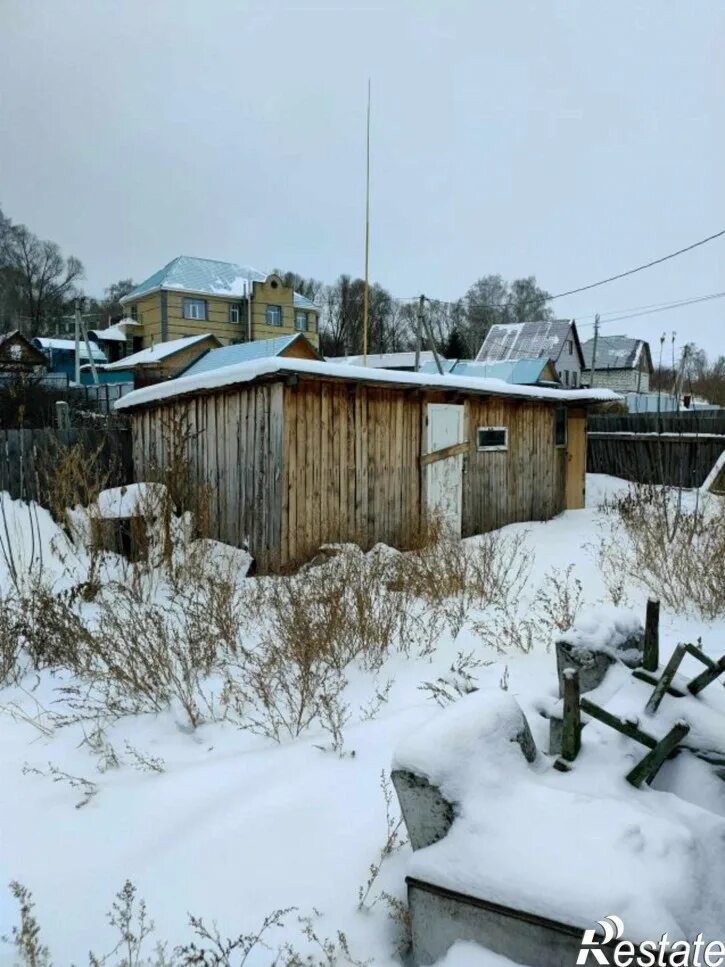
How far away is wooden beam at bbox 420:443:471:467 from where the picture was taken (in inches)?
312

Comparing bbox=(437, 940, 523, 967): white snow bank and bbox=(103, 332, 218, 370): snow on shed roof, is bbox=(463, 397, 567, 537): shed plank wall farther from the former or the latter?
bbox=(103, 332, 218, 370): snow on shed roof

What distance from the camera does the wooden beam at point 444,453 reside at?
7918 millimetres

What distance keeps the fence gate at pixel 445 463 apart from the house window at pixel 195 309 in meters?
23.2

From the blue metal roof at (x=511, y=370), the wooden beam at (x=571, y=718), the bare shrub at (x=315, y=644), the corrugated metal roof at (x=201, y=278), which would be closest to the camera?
the wooden beam at (x=571, y=718)

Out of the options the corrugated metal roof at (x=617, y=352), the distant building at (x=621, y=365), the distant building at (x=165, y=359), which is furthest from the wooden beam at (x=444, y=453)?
the corrugated metal roof at (x=617, y=352)

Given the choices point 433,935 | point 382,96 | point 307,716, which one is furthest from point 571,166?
point 433,935

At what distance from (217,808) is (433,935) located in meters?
1.10

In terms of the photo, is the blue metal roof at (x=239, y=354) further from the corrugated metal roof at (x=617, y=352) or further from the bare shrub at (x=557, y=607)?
the corrugated metal roof at (x=617, y=352)

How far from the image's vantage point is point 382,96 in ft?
31.5

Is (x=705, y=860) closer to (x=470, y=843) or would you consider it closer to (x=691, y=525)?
(x=470, y=843)

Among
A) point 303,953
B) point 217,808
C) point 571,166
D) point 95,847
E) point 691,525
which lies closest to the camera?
point 303,953

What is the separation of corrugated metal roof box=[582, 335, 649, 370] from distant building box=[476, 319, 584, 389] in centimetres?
780

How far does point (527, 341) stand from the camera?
3128 centimetres

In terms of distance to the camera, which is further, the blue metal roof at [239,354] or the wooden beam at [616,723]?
the blue metal roof at [239,354]
